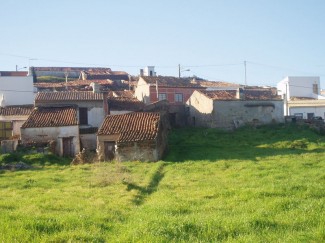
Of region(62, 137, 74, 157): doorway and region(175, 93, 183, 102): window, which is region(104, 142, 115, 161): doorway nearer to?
region(62, 137, 74, 157): doorway

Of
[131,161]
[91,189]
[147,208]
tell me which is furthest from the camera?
[131,161]

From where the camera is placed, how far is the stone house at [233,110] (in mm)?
38062

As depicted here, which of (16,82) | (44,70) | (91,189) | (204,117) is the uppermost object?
(44,70)

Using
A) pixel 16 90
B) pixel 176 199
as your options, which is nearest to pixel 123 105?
pixel 16 90

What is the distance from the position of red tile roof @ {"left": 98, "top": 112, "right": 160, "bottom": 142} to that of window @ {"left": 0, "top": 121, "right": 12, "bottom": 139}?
10424mm

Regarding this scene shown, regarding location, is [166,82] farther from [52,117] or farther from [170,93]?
[52,117]

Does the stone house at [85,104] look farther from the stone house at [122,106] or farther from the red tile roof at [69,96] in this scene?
the stone house at [122,106]

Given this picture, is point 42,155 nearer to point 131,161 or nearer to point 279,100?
point 131,161

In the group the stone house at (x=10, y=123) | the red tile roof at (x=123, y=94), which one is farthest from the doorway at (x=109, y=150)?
the red tile roof at (x=123, y=94)

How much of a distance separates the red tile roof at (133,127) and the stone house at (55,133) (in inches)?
126

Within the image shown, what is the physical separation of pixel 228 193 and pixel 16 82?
112 ft

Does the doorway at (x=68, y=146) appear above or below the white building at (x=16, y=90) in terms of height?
below

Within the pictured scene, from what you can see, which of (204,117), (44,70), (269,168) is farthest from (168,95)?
(44,70)

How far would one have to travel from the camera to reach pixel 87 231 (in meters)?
9.18
